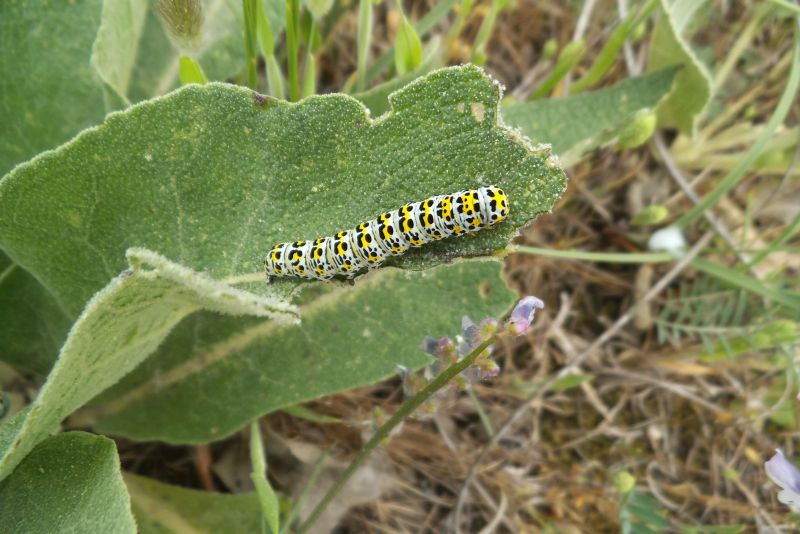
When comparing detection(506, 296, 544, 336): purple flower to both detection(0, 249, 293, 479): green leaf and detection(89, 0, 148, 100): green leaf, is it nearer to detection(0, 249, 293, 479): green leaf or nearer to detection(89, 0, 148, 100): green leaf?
detection(0, 249, 293, 479): green leaf

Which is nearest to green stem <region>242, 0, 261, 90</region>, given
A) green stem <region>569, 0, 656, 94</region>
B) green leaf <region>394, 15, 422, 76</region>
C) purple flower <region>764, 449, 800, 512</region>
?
green leaf <region>394, 15, 422, 76</region>

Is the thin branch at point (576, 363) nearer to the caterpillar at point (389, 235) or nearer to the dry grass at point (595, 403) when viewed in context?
the dry grass at point (595, 403)

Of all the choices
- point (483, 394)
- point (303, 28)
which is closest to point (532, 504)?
point (483, 394)

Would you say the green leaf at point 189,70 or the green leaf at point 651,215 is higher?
the green leaf at point 189,70

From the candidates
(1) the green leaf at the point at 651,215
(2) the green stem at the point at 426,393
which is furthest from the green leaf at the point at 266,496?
(1) the green leaf at the point at 651,215

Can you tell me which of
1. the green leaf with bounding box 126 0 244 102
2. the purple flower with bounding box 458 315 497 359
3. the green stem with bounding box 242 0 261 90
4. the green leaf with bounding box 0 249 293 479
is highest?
the green leaf with bounding box 126 0 244 102

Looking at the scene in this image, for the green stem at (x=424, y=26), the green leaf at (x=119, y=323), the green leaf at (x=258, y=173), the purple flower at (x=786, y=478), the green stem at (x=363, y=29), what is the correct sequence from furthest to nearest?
1. the green stem at (x=424, y=26)
2. the green stem at (x=363, y=29)
3. the purple flower at (x=786, y=478)
4. the green leaf at (x=258, y=173)
5. the green leaf at (x=119, y=323)
